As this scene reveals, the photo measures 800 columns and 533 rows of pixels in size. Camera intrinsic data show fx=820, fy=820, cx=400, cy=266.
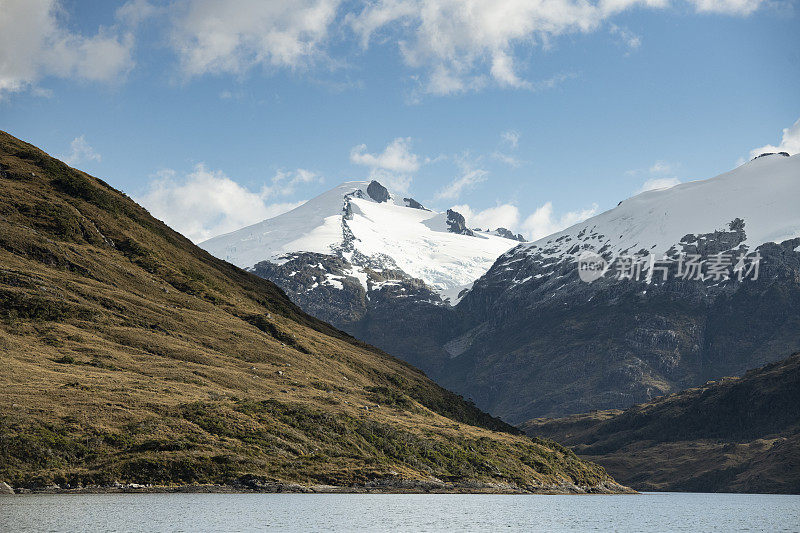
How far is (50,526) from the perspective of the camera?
271 feet

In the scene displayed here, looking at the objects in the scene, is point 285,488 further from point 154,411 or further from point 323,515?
point 323,515

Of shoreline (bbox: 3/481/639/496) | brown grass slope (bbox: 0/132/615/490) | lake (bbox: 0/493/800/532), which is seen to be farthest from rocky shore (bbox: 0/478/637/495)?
lake (bbox: 0/493/800/532)

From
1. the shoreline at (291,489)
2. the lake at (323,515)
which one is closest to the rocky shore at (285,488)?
the shoreline at (291,489)

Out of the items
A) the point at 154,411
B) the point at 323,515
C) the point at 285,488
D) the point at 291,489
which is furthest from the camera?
the point at 154,411

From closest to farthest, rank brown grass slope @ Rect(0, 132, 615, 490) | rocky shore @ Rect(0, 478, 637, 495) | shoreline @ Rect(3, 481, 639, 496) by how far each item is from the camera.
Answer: rocky shore @ Rect(0, 478, 637, 495), shoreline @ Rect(3, 481, 639, 496), brown grass slope @ Rect(0, 132, 615, 490)

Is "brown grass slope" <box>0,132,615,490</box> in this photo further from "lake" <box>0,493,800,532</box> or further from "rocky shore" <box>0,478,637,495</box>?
"lake" <box>0,493,800,532</box>

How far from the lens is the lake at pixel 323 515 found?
9050 centimetres

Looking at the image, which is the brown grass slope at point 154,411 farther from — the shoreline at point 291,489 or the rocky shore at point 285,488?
the shoreline at point 291,489

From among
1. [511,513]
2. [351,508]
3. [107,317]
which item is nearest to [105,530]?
[351,508]

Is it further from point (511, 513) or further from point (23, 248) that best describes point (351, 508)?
point (23, 248)

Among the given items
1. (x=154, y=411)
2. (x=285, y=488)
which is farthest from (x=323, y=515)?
(x=154, y=411)

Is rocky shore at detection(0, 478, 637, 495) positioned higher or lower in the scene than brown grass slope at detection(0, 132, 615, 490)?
lower

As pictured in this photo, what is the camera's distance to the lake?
90500 millimetres

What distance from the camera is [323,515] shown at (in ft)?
353
